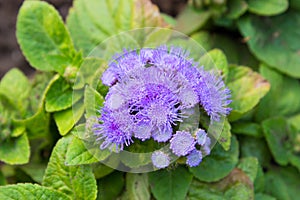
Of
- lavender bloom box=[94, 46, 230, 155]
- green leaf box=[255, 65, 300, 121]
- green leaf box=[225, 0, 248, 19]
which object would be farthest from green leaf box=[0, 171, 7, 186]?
green leaf box=[225, 0, 248, 19]

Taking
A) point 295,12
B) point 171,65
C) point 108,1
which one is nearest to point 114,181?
point 171,65

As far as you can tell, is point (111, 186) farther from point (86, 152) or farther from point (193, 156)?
point (193, 156)

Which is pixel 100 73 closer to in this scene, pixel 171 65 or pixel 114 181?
pixel 171 65

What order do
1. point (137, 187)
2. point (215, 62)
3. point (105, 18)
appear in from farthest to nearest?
1. point (105, 18)
2. point (215, 62)
3. point (137, 187)

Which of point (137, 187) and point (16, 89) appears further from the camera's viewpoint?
point (16, 89)

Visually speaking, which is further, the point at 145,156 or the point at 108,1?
the point at 108,1

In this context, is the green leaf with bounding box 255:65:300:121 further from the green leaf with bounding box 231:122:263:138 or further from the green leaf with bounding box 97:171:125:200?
the green leaf with bounding box 97:171:125:200

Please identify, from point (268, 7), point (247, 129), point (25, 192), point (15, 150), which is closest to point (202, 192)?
point (247, 129)
